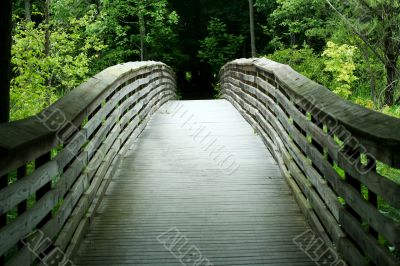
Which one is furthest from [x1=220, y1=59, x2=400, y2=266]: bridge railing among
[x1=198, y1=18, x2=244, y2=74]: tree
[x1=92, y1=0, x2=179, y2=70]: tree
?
[x1=198, y1=18, x2=244, y2=74]: tree

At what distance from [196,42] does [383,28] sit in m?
18.6

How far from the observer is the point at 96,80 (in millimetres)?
5523

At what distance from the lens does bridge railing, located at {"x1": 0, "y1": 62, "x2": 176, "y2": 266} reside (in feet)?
8.95

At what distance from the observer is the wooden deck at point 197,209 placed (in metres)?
4.00

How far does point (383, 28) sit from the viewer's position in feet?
37.8

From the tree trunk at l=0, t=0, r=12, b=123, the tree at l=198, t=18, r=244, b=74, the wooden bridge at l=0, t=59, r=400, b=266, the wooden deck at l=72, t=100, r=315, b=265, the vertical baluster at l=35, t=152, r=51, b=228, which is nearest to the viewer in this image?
the wooden bridge at l=0, t=59, r=400, b=266

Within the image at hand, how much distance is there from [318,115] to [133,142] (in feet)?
13.4

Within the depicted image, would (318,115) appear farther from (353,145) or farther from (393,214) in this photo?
(393,214)

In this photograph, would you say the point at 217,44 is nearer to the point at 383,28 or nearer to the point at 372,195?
the point at 383,28

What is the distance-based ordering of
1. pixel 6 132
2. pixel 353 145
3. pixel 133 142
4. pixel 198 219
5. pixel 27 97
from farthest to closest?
pixel 27 97 → pixel 133 142 → pixel 198 219 → pixel 353 145 → pixel 6 132

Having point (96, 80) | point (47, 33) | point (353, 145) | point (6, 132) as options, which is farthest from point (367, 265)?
point (47, 33)

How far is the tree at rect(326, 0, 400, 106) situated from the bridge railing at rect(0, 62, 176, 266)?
7.38 metres

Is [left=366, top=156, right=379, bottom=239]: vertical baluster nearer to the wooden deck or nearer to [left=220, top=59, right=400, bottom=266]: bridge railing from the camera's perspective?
[left=220, top=59, right=400, bottom=266]: bridge railing

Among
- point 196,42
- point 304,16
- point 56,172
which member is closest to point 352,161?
point 56,172
